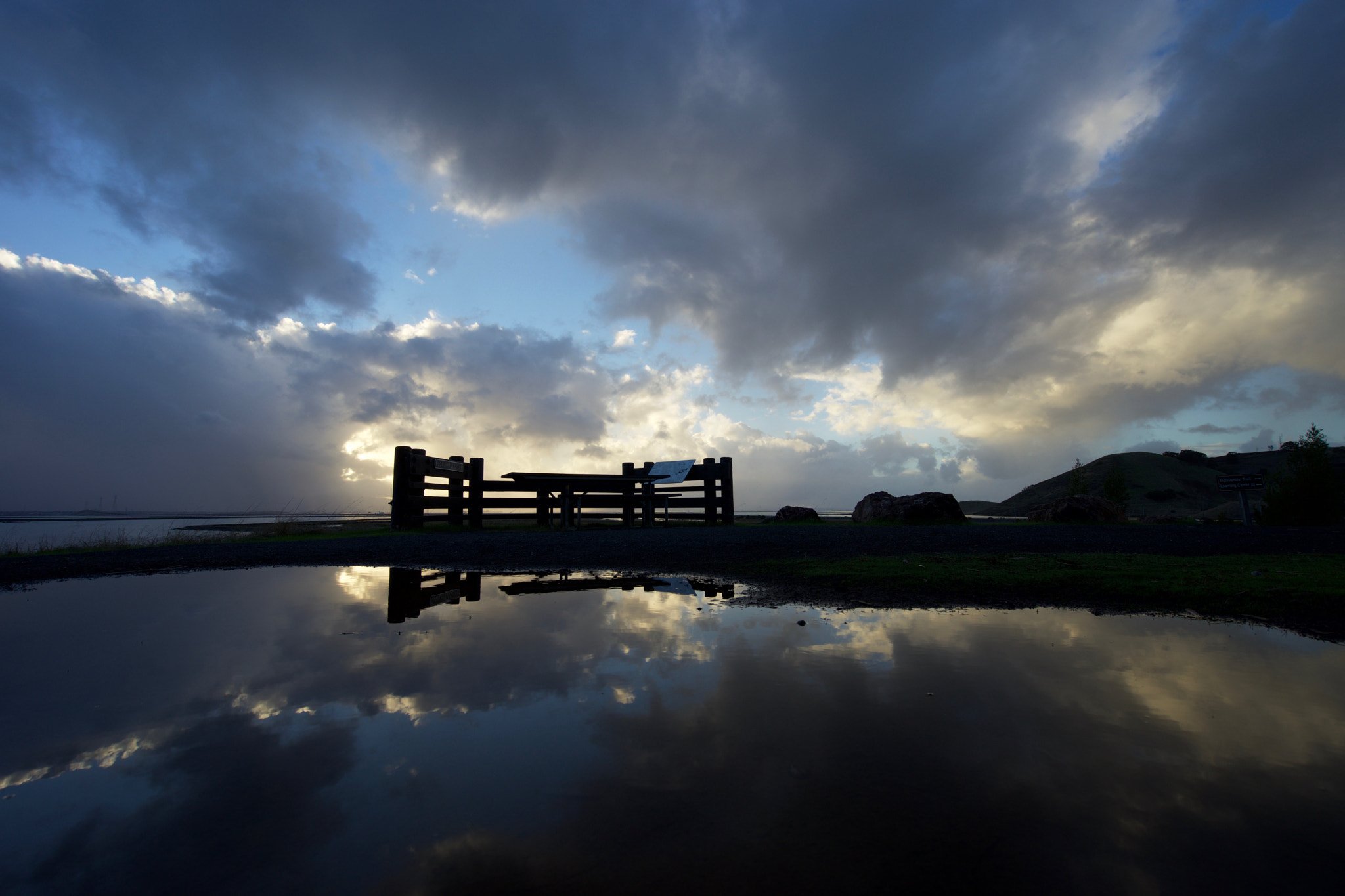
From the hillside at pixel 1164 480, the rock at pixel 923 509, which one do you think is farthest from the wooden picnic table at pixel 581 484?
the hillside at pixel 1164 480

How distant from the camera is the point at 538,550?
948 cm

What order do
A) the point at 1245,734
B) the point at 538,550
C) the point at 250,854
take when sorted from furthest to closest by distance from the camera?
the point at 538,550, the point at 1245,734, the point at 250,854

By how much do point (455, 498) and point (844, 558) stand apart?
42.1 feet

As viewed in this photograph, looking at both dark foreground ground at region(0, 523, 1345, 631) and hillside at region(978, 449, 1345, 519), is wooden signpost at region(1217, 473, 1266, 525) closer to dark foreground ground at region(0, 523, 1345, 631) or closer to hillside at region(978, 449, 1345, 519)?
dark foreground ground at region(0, 523, 1345, 631)

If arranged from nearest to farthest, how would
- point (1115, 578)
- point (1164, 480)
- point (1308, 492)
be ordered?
1. point (1115, 578)
2. point (1308, 492)
3. point (1164, 480)

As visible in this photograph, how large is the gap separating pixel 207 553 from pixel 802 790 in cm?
1150

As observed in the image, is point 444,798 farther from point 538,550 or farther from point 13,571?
point 13,571

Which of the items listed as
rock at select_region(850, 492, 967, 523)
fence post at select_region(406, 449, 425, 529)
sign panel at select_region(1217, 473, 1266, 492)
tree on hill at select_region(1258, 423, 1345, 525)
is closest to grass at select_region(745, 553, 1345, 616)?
rock at select_region(850, 492, 967, 523)

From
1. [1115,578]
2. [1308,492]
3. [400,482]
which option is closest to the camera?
[1115,578]

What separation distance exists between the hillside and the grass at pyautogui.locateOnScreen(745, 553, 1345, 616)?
37849 mm

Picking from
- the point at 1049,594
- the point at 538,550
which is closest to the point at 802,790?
the point at 1049,594

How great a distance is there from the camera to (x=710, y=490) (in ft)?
61.2

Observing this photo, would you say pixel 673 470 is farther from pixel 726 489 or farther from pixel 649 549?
pixel 649 549

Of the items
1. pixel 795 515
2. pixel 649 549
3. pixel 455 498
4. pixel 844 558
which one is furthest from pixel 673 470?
pixel 844 558
